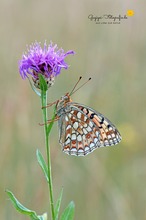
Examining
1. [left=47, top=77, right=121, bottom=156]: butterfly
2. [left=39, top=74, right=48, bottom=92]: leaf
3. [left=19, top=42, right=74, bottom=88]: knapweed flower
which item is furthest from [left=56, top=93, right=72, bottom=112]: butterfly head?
[left=39, top=74, right=48, bottom=92]: leaf

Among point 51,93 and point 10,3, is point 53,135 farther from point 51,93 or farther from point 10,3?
point 10,3

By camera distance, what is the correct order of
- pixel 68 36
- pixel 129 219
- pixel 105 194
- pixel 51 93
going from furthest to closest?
1. pixel 68 36
2. pixel 51 93
3. pixel 105 194
4. pixel 129 219

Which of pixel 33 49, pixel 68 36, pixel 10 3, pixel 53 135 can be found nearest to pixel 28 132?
pixel 53 135

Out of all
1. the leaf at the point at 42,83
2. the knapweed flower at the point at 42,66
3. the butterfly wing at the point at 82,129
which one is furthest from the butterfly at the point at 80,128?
the leaf at the point at 42,83

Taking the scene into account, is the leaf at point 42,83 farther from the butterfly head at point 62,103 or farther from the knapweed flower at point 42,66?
the butterfly head at point 62,103

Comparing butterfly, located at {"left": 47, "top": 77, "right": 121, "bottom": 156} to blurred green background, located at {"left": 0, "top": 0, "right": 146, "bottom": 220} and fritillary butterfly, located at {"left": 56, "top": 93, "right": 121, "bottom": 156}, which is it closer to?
fritillary butterfly, located at {"left": 56, "top": 93, "right": 121, "bottom": 156}

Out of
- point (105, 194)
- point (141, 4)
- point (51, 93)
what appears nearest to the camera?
point (105, 194)
